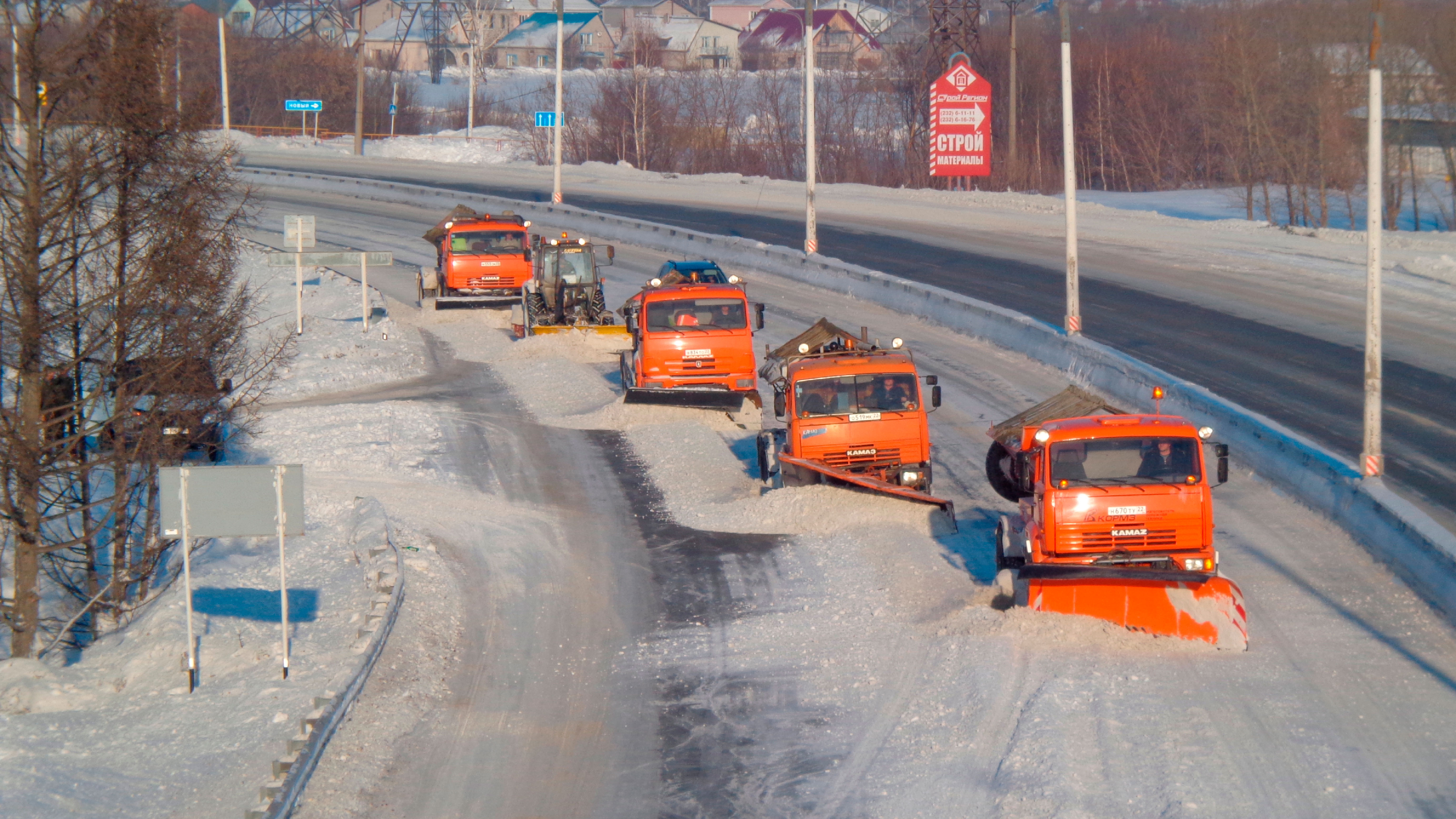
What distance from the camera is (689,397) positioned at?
72.3ft

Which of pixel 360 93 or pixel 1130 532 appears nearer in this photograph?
pixel 1130 532

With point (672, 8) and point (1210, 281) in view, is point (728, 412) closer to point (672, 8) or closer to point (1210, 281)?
point (1210, 281)

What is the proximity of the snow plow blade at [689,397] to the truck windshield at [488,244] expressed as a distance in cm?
1101

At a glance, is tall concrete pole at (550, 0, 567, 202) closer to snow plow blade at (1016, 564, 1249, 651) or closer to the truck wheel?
the truck wheel

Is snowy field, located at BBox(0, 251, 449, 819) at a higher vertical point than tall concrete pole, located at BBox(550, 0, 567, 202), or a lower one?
lower

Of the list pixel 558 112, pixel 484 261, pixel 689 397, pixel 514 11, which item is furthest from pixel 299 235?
pixel 514 11

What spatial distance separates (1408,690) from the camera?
1118 centimetres

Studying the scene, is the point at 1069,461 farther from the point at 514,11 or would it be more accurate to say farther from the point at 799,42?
the point at 514,11

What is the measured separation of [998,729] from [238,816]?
597 centimetres

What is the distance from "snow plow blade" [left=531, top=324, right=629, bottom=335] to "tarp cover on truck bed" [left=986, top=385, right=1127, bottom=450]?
43.2ft

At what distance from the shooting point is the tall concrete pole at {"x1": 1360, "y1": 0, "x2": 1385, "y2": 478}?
50.6 feet

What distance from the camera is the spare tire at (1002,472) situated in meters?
15.6

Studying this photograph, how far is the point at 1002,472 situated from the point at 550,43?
447ft

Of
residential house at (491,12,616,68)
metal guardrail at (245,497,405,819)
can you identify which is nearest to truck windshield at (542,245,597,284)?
metal guardrail at (245,497,405,819)
